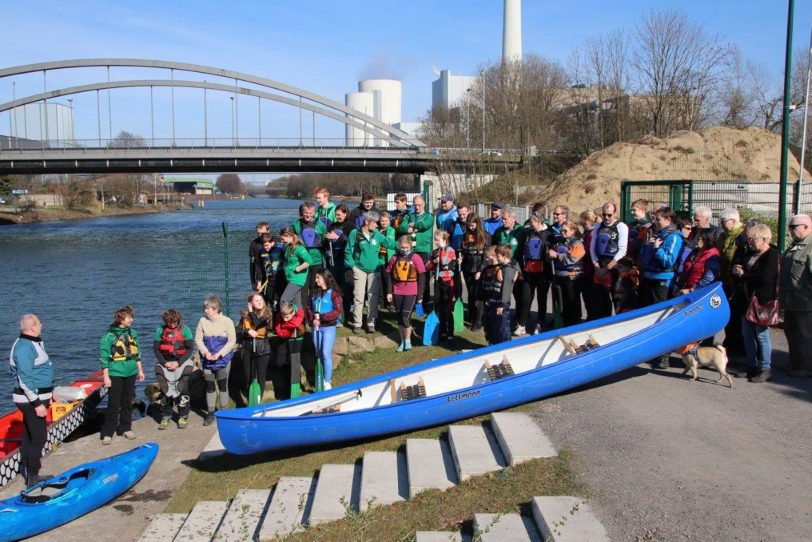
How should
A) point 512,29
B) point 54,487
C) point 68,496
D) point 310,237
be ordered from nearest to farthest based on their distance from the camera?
point 68,496
point 54,487
point 310,237
point 512,29

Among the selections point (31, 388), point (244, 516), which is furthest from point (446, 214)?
point (31, 388)

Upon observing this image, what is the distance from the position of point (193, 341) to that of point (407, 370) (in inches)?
128

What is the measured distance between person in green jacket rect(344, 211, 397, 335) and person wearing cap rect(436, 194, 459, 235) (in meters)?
1.13

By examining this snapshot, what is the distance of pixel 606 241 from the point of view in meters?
9.25

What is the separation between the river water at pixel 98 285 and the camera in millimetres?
16078

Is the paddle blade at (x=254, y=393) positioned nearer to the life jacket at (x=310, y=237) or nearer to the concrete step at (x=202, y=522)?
the life jacket at (x=310, y=237)

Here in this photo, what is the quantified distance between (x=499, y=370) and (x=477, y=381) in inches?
14.5

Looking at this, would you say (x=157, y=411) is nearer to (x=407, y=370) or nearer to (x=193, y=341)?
(x=193, y=341)

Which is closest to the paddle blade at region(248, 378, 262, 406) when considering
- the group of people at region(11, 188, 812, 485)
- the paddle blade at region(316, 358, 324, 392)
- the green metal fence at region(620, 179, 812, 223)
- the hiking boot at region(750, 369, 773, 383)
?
the group of people at region(11, 188, 812, 485)

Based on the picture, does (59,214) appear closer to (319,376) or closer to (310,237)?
(310,237)

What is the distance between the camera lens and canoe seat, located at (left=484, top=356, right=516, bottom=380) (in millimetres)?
8461

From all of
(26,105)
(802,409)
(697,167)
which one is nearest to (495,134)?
(697,167)

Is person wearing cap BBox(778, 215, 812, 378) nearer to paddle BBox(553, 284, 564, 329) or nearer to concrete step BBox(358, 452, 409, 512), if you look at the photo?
paddle BBox(553, 284, 564, 329)

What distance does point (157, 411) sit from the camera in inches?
387
